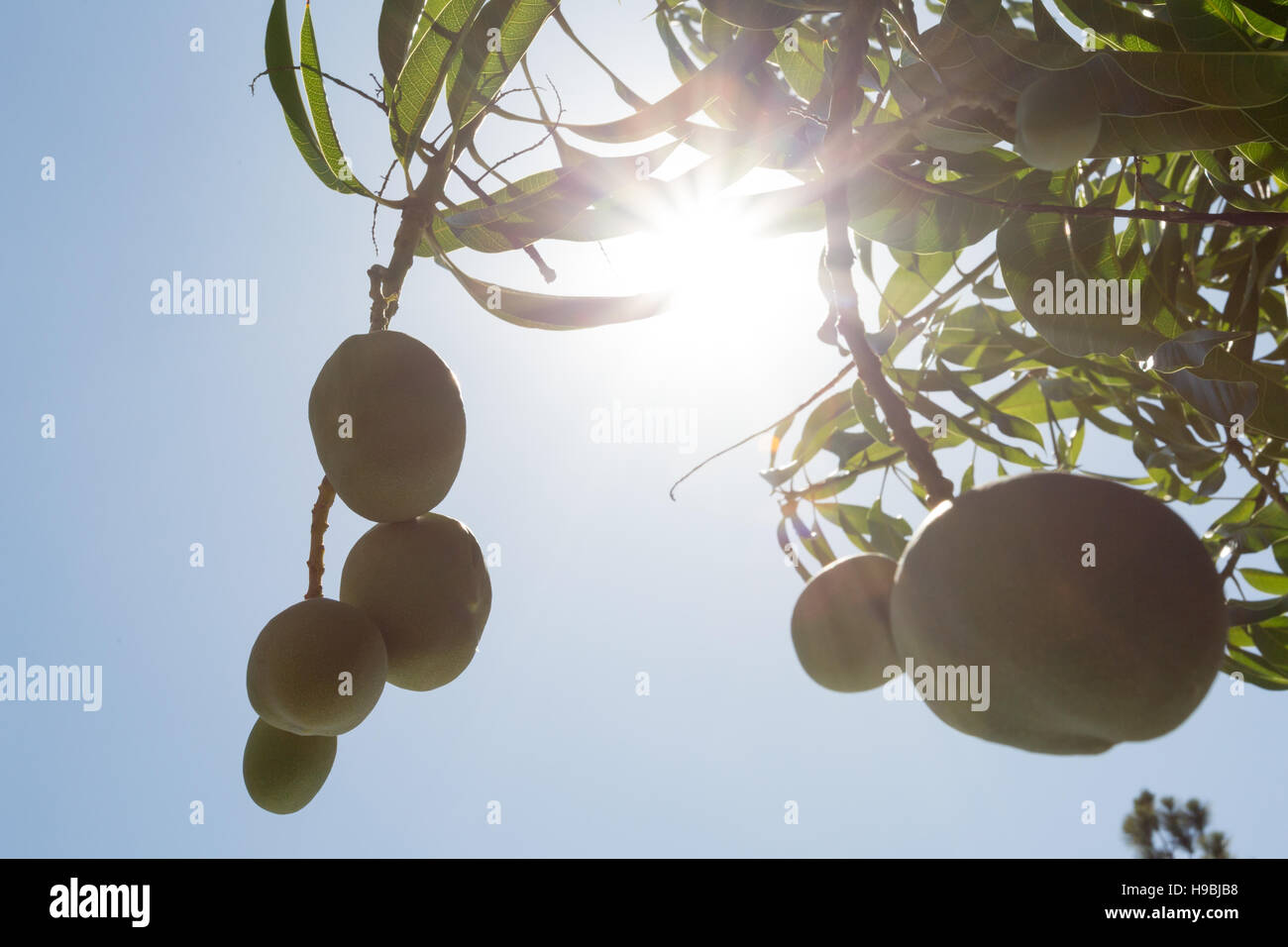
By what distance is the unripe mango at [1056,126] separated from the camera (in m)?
0.58

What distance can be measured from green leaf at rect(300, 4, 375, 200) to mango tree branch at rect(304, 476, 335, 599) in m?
0.34

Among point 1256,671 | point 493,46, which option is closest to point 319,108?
point 493,46

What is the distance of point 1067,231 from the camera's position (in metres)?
0.99

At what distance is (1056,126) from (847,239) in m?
0.19

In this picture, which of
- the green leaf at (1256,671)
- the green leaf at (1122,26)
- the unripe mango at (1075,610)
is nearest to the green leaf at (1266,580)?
the green leaf at (1256,671)

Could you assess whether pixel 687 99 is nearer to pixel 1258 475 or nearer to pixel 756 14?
pixel 756 14

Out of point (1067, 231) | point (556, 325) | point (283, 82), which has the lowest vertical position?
point (556, 325)

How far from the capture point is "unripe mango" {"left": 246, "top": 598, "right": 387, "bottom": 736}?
2.50ft

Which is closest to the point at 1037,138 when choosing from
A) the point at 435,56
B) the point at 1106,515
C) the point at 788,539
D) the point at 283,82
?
the point at 1106,515

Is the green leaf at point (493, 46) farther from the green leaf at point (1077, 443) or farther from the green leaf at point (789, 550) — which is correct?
the green leaf at point (1077, 443)

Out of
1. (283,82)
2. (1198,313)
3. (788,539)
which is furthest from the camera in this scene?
(788,539)

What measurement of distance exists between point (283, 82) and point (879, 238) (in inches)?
28.2

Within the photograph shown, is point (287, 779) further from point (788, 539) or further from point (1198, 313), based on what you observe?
point (1198, 313)

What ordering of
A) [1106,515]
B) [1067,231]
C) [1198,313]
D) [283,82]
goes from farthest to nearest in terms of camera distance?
1. [1198,313]
2. [1067,231]
3. [283,82]
4. [1106,515]
